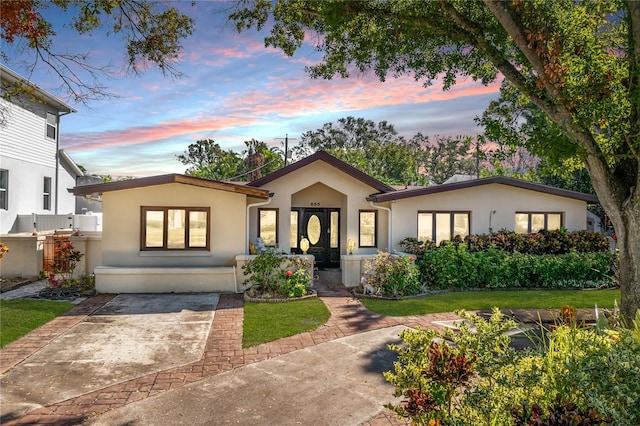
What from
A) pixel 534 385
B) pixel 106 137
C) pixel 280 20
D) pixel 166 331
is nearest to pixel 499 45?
pixel 280 20

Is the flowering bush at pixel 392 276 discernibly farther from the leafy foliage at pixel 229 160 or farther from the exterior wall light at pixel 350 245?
the leafy foliage at pixel 229 160

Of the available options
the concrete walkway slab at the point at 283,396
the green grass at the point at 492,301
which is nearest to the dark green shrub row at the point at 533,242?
the green grass at the point at 492,301

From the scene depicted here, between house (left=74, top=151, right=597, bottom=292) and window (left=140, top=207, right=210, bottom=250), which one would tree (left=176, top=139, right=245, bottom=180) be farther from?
window (left=140, top=207, right=210, bottom=250)

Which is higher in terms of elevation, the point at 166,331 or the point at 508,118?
the point at 508,118

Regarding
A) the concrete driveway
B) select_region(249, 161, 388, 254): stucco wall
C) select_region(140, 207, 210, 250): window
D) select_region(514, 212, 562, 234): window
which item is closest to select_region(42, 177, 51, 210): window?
select_region(140, 207, 210, 250): window

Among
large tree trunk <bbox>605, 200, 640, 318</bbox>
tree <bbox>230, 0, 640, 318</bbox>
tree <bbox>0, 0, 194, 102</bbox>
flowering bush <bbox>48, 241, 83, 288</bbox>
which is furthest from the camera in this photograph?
flowering bush <bbox>48, 241, 83, 288</bbox>

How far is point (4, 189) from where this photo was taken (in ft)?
52.4

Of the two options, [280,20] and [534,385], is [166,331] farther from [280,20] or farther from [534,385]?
[280,20]

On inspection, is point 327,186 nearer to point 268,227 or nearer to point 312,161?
point 312,161

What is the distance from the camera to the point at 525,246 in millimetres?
14102

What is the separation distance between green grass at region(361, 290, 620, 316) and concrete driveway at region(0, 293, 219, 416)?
4.46 metres

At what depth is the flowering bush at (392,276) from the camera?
37.0ft

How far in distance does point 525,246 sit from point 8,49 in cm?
1521

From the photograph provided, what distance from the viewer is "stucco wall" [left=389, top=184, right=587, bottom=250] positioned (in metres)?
14.4
